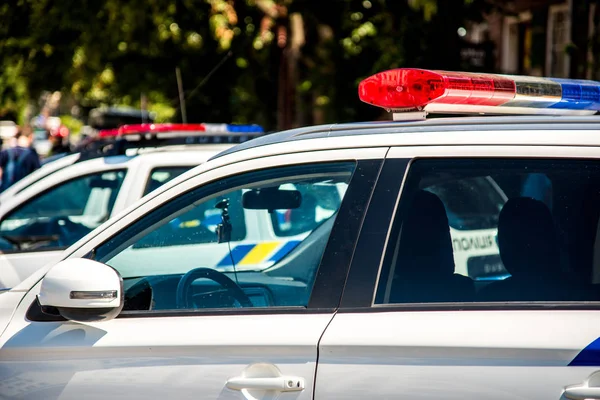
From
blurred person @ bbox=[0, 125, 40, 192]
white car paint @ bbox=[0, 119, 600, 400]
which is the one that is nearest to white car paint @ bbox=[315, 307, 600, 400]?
white car paint @ bbox=[0, 119, 600, 400]

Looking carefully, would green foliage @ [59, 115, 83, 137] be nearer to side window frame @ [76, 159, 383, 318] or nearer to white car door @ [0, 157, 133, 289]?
white car door @ [0, 157, 133, 289]

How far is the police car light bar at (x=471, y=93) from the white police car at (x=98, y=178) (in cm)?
295

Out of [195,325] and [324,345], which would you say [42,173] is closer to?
[195,325]

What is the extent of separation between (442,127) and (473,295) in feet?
1.65

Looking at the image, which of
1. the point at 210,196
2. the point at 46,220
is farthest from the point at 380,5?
the point at 210,196

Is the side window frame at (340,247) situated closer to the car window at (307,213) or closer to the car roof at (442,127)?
the car roof at (442,127)

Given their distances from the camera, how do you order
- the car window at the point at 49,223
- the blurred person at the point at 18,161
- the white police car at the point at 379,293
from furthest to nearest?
the blurred person at the point at 18,161 → the car window at the point at 49,223 → the white police car at the point at 379,293

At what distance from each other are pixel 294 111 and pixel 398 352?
990 cm

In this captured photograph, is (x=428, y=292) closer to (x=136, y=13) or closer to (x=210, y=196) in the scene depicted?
(x=210, y=196)

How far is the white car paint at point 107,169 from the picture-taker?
5.40 meters

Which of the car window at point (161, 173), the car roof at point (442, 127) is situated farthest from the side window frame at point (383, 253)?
the car window at point (161, 173)

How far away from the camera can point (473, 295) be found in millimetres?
2516

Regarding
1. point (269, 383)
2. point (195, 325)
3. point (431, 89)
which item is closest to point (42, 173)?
point (195, 325)

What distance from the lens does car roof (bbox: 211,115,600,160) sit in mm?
2582
